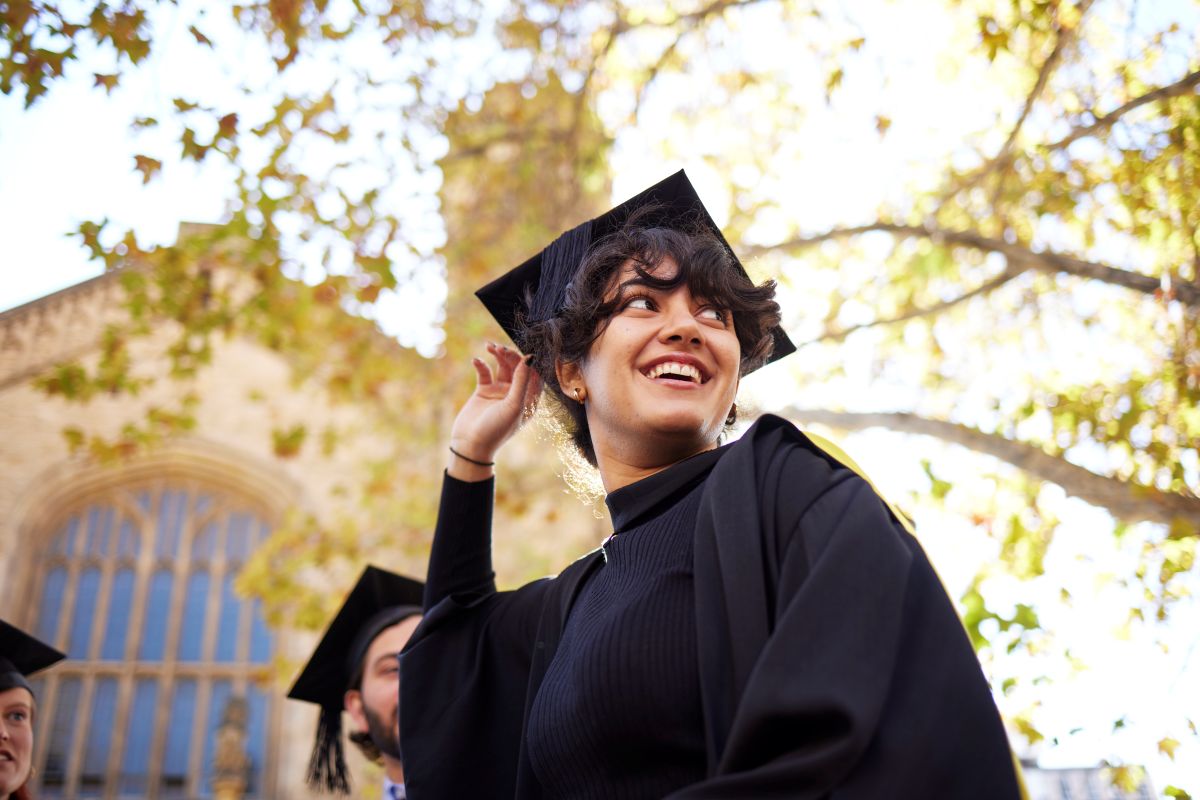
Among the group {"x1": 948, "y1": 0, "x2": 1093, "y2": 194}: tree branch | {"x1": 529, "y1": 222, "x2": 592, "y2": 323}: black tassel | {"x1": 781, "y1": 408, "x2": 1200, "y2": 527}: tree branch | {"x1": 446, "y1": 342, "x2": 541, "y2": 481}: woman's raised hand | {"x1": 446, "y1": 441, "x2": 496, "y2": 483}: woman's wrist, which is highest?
{"x1": 948, "y1": 0, "x2": 1093, "y2": 194}: tree branch

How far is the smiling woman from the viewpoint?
1.31 m

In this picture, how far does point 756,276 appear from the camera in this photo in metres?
2.70

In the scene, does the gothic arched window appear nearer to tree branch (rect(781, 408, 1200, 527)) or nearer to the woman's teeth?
tree branch (rect(781, 408, 1200, 527))

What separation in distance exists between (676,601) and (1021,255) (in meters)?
5.20

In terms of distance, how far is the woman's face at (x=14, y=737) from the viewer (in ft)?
12.7

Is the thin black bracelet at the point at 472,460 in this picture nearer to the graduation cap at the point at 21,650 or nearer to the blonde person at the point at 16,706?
the blonde person at the point at 16,706

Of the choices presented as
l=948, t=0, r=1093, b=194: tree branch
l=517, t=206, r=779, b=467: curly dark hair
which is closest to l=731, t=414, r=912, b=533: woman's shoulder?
l=517, t=206, r=779, b=467: curly dark hair

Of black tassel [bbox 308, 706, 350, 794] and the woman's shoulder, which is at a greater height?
black tassel [bbox 308, 706, 350, 794]

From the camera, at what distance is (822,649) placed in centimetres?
135

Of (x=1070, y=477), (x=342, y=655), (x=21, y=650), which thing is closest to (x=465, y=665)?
(x=342, y=655)

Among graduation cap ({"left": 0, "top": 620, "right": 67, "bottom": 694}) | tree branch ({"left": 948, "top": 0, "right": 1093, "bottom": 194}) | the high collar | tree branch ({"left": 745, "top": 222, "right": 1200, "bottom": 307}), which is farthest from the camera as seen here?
tree branch ({"left": 948, "top": 0, "right": 1093, "bottom": 194})

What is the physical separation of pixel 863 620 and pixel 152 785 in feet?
41.4

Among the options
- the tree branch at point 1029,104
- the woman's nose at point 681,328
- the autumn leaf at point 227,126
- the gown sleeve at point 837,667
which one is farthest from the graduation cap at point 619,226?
the tree branch at point 1029,104

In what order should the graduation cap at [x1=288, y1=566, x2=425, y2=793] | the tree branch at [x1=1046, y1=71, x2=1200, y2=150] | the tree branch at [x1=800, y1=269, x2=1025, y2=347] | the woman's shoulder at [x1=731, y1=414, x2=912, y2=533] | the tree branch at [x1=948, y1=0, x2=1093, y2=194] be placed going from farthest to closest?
1. the tree branch at [x1=800, y1=269, x2=1025, y2=347]
2. the tree branch at [x1=948, y1=0, x2=1093, y2=194]
3. the tree branch at [x1=1046, y1=71, x2=1200, y2=150]
4. the graduation cap at [x1=288, y1=566, x2=425, y2=793]
5. the woman's shoulder at [x1=731, y1=414, x2=912, y2=533]
